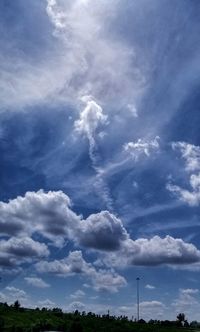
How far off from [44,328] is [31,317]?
41406mm

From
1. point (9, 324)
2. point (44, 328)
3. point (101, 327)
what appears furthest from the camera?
point (101, 327)

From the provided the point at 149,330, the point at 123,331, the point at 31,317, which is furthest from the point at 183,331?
the point at 31,317

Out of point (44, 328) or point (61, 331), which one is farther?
point (44, 328)

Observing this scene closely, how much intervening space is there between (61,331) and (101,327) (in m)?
43.6

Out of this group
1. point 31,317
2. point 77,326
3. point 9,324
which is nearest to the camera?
point 77,326

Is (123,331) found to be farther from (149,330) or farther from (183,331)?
(183,331)

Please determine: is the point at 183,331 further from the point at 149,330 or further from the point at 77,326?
the point at 77,326

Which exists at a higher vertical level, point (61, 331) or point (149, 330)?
point (149, 330)

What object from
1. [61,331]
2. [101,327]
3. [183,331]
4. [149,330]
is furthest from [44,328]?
[183,331]

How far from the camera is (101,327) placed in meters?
183

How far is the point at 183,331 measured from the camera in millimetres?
199875

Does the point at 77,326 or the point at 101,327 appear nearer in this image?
the point at 77,326

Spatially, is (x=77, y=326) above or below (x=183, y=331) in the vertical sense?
below

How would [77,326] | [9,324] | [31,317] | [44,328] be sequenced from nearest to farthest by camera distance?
[77,326]
[44,328]
[9,324]
[31,317]
